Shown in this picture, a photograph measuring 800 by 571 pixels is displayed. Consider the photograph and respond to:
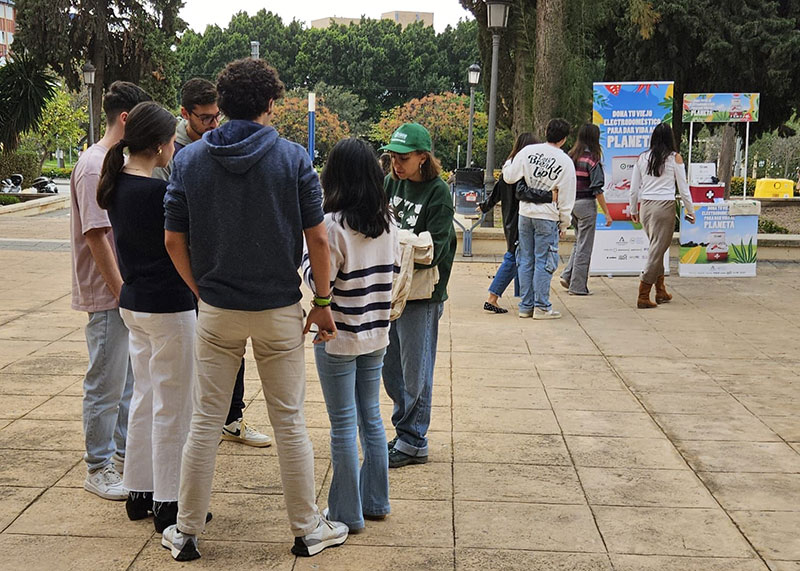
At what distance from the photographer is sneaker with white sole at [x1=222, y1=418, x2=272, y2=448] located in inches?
189

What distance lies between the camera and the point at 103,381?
158 inches

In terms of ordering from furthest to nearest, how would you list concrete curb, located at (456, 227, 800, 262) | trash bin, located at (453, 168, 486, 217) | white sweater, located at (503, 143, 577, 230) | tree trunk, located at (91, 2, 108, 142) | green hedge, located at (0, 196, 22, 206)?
tree trunk, located at (91, 2, 108, 142) → green hedge, located at (0, 196, 22, 206) → trash bin, located at (453, 168, 486, 217) → concrete curb, located at (456, 227, 800, 262) → white sweater, located at (503, 143, 577, 230)

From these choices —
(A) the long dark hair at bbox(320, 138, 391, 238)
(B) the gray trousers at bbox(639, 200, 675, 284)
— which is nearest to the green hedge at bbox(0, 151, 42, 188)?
(B) the gray trousers at bbox(639, 200, 675, 284)

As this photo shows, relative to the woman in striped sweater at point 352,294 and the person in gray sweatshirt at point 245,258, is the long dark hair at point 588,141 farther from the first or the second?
the person in gray sweatshirt at point 245,258

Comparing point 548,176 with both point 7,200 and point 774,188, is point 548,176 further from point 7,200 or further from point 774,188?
point 774,188

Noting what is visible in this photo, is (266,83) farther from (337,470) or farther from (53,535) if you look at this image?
(53,535)

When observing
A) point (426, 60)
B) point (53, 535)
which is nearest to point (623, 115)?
point (53, 535)

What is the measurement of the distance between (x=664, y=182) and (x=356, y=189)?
598cm

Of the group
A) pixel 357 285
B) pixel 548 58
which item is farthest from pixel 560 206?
pixel 548 58

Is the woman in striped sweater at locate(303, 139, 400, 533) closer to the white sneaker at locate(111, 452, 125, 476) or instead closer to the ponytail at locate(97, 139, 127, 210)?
the ponytail at locate(97, 139, 127, 210)

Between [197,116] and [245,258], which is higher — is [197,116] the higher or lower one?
the higher one

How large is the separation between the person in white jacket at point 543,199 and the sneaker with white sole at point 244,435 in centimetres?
401

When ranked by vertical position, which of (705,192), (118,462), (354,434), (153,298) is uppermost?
(705,192)

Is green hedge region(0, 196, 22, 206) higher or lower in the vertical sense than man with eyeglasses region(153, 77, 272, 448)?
lower
